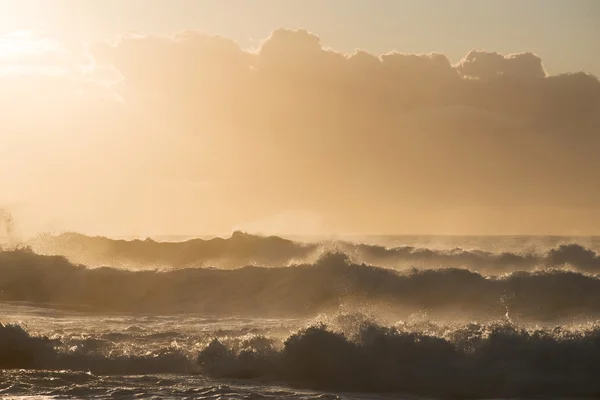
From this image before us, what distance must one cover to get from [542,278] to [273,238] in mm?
23674

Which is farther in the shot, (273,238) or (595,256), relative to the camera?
(273,238)

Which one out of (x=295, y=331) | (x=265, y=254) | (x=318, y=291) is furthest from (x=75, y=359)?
(x=265, y=254)

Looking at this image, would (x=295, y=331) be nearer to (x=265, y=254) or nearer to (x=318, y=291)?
(x=318, y=291)

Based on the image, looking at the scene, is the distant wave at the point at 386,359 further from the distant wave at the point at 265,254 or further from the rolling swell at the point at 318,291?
the distant wave at the point at 265,254

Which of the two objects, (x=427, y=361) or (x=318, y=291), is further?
(x=318, y=291)

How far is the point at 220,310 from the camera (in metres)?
30.9

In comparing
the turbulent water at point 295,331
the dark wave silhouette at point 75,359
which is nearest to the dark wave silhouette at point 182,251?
the turbulent water at point 295,331

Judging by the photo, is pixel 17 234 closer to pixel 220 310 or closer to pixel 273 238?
pixel 273 238

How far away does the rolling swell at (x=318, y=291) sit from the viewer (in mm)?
Result: 32156

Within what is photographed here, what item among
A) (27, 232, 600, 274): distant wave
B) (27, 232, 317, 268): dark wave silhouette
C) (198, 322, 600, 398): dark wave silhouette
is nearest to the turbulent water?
(198, 322, 600, 398): dark wave silhouette

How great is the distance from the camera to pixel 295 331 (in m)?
20.8

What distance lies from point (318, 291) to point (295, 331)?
14041 mm

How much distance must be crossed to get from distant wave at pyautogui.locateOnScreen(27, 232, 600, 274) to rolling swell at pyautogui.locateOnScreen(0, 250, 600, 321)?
11.0 m

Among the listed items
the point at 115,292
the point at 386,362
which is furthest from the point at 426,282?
the point at 386,362
